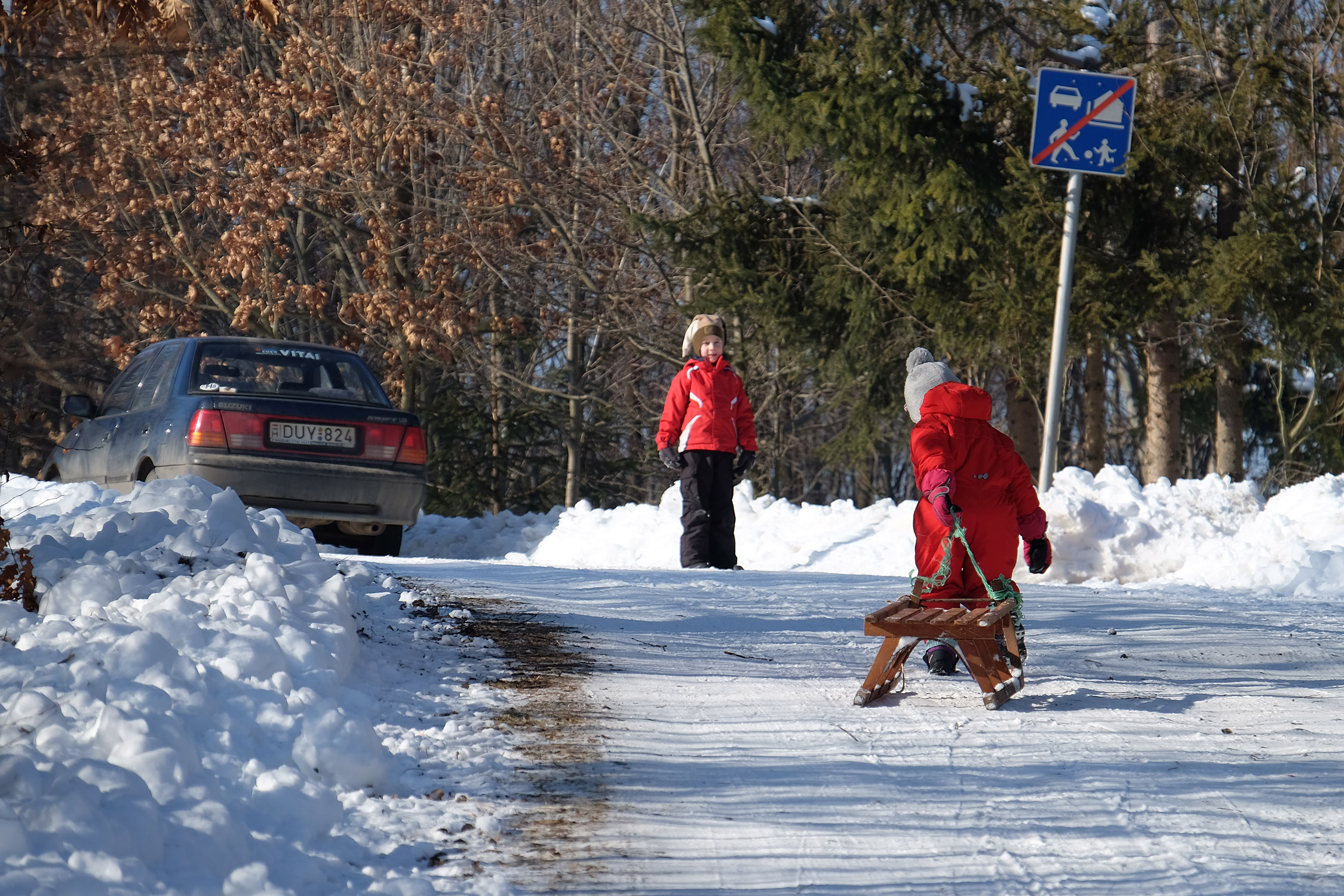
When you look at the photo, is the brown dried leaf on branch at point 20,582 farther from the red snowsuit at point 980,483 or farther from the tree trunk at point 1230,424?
the tree trunk at point 1230,424

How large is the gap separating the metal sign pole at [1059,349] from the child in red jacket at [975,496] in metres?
4.53

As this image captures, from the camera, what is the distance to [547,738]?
4.04 m

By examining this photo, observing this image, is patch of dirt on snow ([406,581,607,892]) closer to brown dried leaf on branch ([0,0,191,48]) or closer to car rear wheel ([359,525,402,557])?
brown dried leaf on branch ([0,0,191,48])

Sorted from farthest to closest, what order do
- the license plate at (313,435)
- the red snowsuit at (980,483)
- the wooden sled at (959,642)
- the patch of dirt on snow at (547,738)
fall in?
the license plate at (313,435) → the red snowsuit at (980,483) → the wooden sled at (959,642) → the patch of dirt on snow at (547,738)

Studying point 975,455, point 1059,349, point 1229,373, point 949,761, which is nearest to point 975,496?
point 975,455

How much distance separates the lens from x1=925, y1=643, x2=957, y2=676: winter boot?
5.34 m

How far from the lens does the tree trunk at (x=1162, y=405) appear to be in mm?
14523

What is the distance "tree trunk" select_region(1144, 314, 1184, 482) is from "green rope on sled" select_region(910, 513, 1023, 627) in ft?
33.5

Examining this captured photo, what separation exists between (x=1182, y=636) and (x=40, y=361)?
16.9 feet

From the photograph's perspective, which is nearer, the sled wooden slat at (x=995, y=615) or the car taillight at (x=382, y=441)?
the sled wooden slat at (x=995, y=615)

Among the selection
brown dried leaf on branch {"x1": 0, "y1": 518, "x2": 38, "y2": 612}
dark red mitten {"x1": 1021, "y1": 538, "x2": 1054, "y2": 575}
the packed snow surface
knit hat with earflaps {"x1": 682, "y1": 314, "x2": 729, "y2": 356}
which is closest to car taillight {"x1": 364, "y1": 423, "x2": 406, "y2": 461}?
knit hat with earflaps {"x1": 682, "y1": 314, "x2": 729, "y2": 356}

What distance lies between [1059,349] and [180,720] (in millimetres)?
7582

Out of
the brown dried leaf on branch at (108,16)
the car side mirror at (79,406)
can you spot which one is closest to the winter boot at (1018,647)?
the brown dried leaf on branch at (108,16)

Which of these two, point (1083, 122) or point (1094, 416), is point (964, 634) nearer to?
point (1083, 122)
